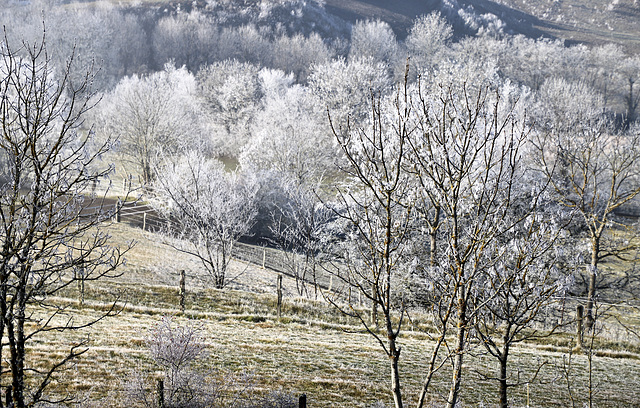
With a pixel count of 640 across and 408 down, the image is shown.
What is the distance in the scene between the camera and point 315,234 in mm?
22078

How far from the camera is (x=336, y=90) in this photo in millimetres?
48500

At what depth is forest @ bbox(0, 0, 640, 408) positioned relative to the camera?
4.52 m

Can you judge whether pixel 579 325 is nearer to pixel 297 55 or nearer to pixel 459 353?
pixel 459 353

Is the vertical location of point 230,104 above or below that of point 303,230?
above

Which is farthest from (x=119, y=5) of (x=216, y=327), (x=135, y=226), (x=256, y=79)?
(x=216, y=327)

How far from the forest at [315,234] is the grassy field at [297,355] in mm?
80

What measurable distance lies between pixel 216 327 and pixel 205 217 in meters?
8.00

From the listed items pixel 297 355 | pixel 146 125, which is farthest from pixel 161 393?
pixel 146 125

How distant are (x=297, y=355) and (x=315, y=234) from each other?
1177cm

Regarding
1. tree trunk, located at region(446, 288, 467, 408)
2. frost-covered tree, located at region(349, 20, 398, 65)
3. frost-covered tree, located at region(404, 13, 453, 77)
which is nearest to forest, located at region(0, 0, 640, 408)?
tree trunk, located at region(446, 288, 467, 408)

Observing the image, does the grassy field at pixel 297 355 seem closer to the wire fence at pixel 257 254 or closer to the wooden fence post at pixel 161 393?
the wooden fence post at pixel 161 393

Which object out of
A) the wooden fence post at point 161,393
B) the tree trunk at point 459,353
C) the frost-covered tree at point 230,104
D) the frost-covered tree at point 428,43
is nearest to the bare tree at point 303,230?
the wooden fence post at point 161,393

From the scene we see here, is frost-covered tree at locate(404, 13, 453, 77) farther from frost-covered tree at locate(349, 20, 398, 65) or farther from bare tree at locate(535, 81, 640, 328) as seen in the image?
bare tree at locate(535, 81, 640, 328)

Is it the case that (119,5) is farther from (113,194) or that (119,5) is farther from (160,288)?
(160,288)
